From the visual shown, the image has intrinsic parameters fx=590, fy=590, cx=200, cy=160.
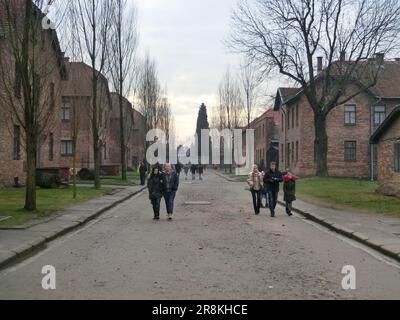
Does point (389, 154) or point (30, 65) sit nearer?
point (30, 65)

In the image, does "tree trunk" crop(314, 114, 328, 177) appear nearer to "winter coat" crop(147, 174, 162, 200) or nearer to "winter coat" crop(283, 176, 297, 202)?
"winter coat" crop(283, 176, 297, 202)

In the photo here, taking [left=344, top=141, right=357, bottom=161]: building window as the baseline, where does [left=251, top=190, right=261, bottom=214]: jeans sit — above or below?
below

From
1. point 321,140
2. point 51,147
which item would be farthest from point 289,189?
point 51,147

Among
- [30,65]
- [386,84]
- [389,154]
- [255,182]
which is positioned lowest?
[255,182]

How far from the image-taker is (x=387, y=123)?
26.8m

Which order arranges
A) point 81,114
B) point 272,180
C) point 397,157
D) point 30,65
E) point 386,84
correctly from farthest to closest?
1. point 386,84
2. point 81,114
3. point 397,157
4. point 272,180
5. point 30,65

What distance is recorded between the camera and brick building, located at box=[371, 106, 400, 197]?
25797 millimetres

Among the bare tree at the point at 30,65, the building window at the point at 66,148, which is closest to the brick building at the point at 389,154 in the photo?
the bare tree at the point at 30,65

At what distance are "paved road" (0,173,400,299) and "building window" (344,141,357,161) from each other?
3595cm

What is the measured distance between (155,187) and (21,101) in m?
11.1

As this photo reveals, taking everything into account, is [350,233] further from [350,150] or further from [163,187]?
[350,150]

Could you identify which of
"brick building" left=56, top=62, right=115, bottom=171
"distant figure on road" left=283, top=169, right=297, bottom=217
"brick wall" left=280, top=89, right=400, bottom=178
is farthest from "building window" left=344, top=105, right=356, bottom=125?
"distant figure on road" left=283, top=169, right=297, bottom=217

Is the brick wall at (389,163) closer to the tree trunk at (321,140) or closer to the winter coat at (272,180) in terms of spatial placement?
the winter coat at (272,180)
